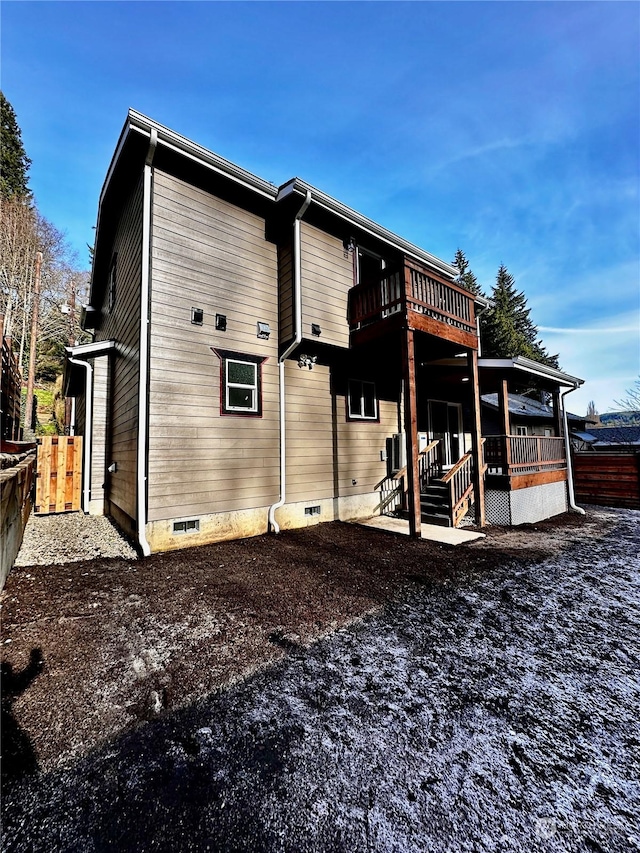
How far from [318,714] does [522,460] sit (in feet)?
26.8

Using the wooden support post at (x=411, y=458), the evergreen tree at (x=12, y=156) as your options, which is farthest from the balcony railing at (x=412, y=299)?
the evergreen tree at (x=12, y=156)

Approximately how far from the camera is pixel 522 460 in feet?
28.1

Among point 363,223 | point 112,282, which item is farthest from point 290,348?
point 112,282

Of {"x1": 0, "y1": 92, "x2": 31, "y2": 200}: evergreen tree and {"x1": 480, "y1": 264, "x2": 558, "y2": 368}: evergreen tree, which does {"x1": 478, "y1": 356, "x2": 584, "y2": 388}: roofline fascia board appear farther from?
{"x1": 0, "y1": 92, "x2": 31, "y2": 200}: evergreen tree

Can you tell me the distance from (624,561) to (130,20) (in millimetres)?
Answer: 12265

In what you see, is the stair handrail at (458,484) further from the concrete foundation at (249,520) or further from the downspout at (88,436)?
the downspout at (88,436)

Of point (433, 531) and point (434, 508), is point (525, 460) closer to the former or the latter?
point (434, 508)

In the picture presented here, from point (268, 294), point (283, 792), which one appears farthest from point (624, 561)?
point (268, 294)

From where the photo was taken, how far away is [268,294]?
6.91m

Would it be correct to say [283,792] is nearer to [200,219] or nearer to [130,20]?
[200,219]

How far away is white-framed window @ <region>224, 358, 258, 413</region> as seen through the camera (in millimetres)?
6242

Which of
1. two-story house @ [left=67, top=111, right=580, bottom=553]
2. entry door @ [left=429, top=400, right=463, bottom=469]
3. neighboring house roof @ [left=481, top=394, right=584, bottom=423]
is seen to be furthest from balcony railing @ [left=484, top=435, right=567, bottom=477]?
neighboring house roof @ [left=481, top=394, right=584, bottom=423]

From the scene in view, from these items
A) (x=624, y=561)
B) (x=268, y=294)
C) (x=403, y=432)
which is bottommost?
(x=624, y=561)

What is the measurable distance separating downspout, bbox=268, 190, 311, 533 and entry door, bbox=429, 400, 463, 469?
506 cm
